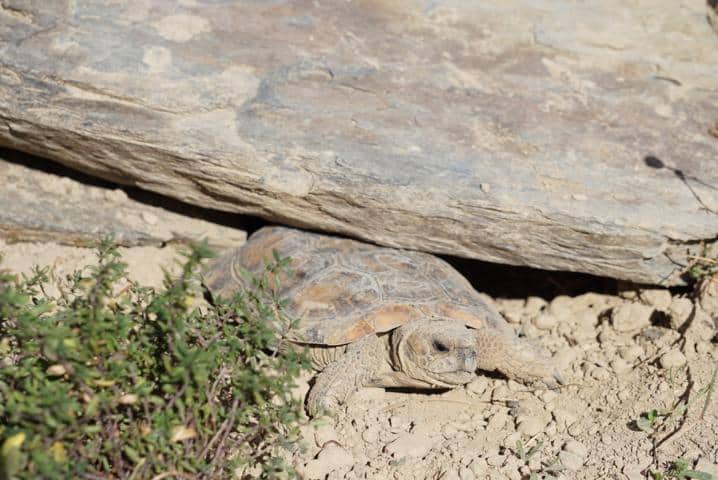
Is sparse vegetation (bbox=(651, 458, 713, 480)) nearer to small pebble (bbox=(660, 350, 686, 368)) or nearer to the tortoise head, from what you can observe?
small pebble (bbox=(660, 350, 686, 368))

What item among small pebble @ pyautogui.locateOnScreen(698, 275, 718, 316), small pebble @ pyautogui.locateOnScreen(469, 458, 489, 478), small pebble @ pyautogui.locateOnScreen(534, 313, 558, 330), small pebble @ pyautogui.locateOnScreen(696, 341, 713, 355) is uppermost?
small pebble @ pyautogui.locateOnScreen(698, 275, 718, 316)

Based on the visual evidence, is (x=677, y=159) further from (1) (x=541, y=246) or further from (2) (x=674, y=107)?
(1) (x=541, y=246)

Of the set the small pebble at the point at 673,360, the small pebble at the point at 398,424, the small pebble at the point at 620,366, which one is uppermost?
the small pebble at the point at 673,360

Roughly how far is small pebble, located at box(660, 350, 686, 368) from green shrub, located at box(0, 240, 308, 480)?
2.01 m

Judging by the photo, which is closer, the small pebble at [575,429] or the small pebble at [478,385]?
the small pebble at [575,429]

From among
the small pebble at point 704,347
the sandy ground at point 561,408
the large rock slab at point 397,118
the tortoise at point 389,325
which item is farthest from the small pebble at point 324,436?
the small pebble at point 704,347

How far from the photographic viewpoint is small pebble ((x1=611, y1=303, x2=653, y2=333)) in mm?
4023

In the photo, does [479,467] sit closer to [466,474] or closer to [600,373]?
[466,474]

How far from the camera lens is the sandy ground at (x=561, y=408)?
319cm

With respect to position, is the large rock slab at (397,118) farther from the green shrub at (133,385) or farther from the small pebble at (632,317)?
the green shrub at (133,385)

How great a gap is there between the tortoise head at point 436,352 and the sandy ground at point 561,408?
6.7 inches

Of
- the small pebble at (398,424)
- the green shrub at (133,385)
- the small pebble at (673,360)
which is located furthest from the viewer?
the small pebble at (673,360)

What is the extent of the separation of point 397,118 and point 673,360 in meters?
1.87

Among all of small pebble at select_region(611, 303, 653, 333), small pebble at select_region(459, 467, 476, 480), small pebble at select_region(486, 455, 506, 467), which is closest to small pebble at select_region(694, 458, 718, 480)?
small pebble at select_region(486, 455, 506, 467)
